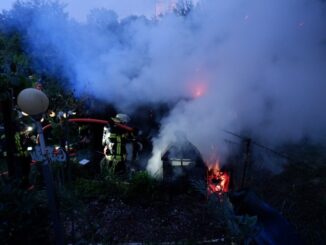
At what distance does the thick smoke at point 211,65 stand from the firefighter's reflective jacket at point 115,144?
0.87m

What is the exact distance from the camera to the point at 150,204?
5.95 metres

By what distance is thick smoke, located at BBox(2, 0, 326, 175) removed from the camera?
8922 mm

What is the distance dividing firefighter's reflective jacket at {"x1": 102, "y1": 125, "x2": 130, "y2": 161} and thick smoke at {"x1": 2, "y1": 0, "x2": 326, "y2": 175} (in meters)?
0.87

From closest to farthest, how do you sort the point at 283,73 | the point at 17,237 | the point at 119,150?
the point at 17,237, the point at 119,150, the point at 283,73

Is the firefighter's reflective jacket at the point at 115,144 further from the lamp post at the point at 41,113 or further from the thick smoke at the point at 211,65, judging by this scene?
the lamp post at the point at 41,113

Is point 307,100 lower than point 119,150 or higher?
higher

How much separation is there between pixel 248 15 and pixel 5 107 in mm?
7416

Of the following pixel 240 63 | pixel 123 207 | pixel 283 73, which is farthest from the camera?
pixel 283 73

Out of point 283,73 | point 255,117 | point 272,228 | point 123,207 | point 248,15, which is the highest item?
point 248,15

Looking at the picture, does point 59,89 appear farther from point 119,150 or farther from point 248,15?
point 248,15

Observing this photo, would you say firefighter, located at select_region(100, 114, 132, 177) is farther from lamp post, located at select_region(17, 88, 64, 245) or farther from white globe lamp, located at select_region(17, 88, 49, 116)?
white globe lamp, located at select_region(17, 88, 49, 116)

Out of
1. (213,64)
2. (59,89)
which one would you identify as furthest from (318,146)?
(59,89)

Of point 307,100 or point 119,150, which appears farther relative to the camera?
point 307,100

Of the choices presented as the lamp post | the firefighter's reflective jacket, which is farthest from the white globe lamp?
the firefighter's reflective jacket
